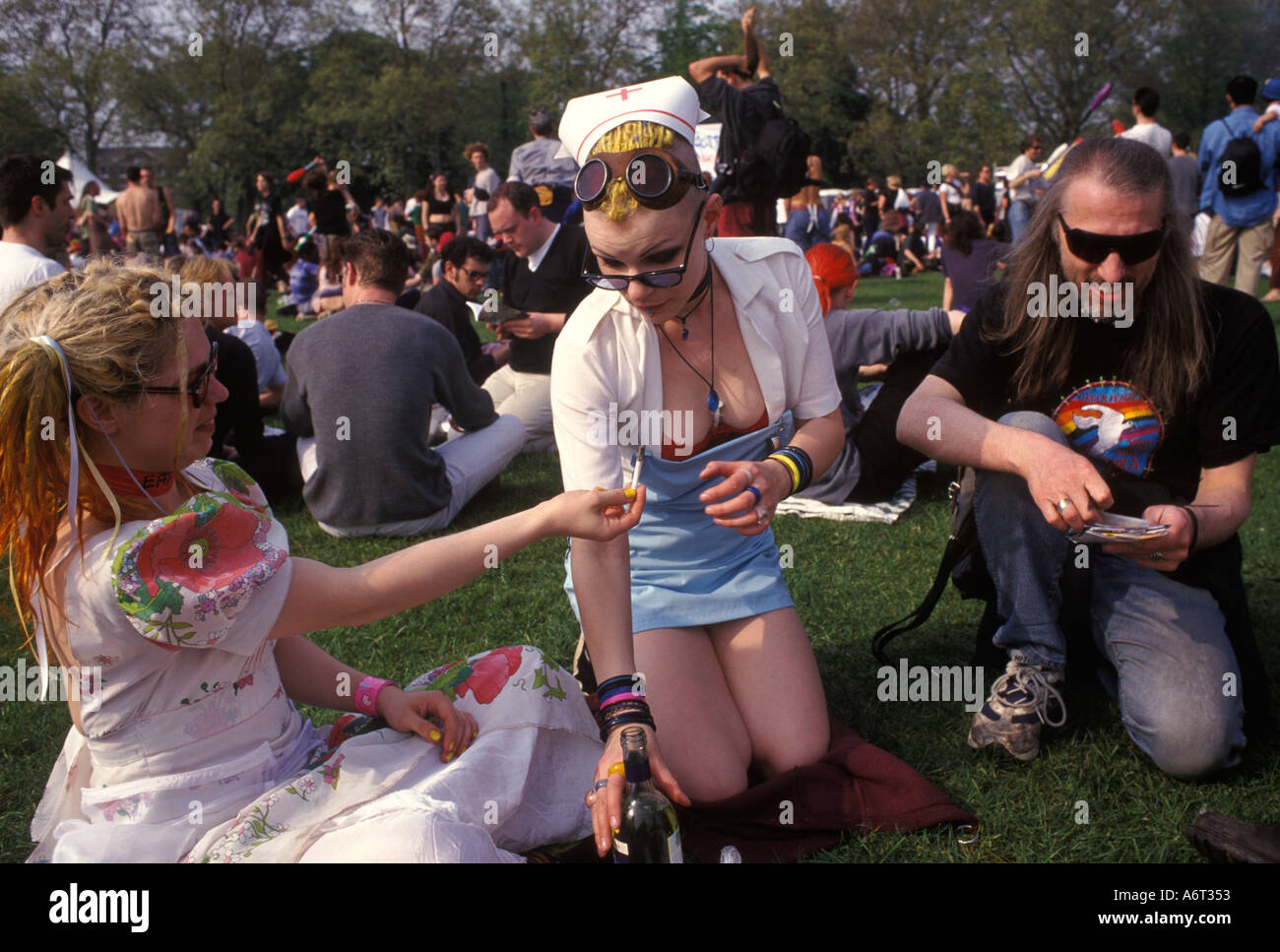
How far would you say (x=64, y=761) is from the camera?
2.29 metres

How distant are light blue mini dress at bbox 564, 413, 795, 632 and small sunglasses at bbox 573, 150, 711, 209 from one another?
2.48ft

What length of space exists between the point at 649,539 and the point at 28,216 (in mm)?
5056

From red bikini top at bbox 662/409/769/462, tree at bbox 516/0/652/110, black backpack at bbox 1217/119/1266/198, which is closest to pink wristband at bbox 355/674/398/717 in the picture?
red bikini top at bbox 662/409/769/462

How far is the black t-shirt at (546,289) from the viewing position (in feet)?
24.7

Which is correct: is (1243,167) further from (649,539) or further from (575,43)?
(575,43)

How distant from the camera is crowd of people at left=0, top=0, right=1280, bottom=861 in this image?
202 centimetres

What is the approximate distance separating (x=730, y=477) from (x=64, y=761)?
1.65 meters

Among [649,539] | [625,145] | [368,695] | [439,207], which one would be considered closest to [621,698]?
[368,695]

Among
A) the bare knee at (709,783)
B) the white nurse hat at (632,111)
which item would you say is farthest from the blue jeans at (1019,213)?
the bare knee at (709,783)

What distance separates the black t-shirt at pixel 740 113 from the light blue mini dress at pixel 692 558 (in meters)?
6.02

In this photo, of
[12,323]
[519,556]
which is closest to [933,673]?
[519,556]

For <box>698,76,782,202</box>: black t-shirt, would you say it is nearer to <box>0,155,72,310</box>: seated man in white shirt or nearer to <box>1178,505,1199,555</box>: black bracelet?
<box>0,155,72,310</box>: seated man in white shirt

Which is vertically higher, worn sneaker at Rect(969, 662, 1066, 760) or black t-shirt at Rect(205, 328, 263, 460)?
black t-shirt at Rect(205, 328, 263, 460)
